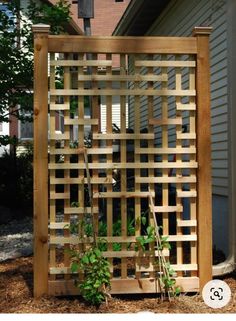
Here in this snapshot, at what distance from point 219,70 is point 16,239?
3.59 metres

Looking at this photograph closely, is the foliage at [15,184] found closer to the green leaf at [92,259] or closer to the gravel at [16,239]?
the gravel at [16,239]

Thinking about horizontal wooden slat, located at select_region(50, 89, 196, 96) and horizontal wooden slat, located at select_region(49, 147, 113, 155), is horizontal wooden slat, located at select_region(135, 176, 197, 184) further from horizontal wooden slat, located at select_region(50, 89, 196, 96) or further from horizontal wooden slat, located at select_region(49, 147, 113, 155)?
horizontal wooden slat, located at select_region(50, 89, 196, 96)

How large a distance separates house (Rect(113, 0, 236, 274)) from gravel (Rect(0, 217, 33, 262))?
2.34m

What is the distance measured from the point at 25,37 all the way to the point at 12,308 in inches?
218

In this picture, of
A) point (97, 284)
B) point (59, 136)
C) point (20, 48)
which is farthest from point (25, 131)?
point (97, 284)

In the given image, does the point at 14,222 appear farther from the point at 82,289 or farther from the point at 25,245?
the point at 82,289

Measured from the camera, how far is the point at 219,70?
631 cm

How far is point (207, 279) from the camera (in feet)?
13.1

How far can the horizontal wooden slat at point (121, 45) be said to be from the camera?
3.94 meters

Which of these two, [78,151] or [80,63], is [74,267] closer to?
[78,151]

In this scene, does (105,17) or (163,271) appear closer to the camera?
(163,271)

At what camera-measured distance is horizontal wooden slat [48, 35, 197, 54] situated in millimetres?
3938

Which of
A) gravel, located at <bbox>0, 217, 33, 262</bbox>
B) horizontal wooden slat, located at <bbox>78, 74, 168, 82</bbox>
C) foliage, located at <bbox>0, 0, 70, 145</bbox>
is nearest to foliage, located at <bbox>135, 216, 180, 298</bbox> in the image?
horizontal wooden slat, located at <bbox>78, 74, 168, 82</bbox>

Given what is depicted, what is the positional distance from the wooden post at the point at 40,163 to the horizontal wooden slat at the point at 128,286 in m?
0.09
